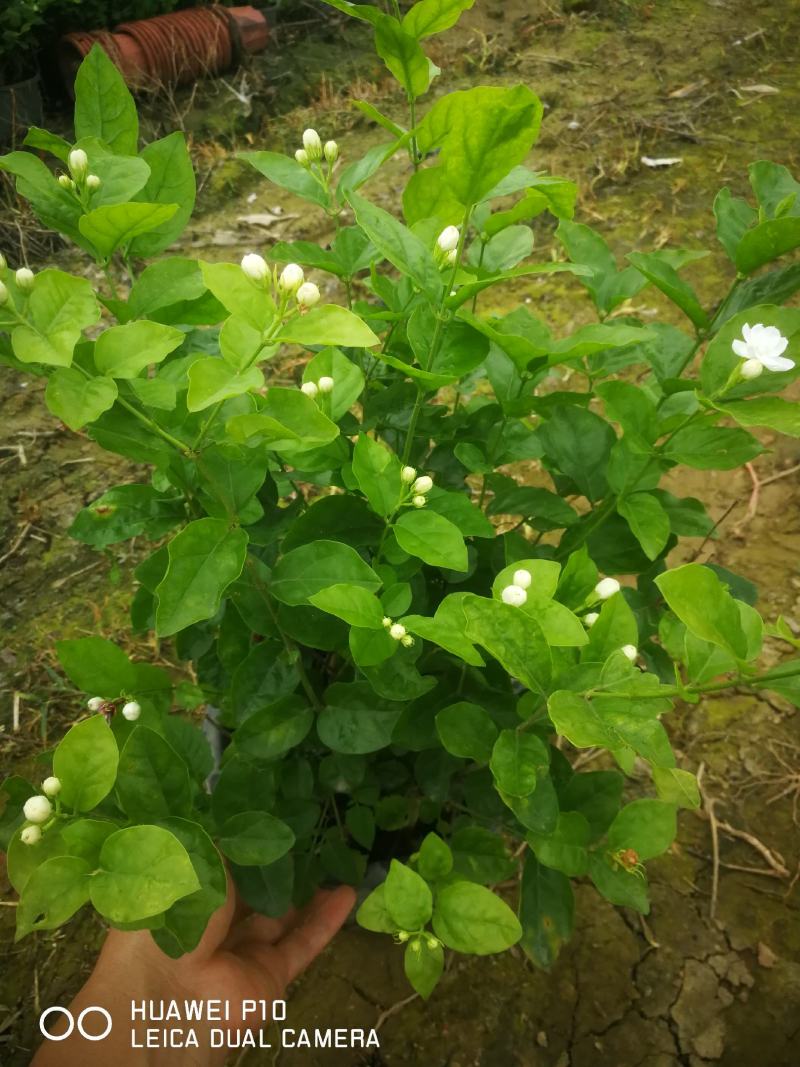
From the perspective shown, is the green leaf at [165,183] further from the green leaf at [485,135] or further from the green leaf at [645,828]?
the green leaf at [645,828]

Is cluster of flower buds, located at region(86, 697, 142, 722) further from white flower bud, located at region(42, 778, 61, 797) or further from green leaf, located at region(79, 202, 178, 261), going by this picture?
green leaf, located at region(79, 202, 178, 261)

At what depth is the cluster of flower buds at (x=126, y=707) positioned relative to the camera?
810mm

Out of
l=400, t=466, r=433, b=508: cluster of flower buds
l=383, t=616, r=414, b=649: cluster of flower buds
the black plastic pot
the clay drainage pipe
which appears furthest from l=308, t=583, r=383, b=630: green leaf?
the clay drainage pipe

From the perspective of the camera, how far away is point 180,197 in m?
0.79

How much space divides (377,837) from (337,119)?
2928mm

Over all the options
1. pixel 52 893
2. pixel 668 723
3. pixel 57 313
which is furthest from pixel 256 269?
pixel 668 723

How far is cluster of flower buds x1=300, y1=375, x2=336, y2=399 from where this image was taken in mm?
766

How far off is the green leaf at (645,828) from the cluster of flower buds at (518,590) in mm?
399

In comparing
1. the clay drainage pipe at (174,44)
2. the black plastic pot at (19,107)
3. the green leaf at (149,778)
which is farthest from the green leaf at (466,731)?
the clay drainage pipe at (174,44)

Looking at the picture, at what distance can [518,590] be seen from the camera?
26.8 inches

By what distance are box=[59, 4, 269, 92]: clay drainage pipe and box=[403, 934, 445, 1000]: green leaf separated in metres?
3.39

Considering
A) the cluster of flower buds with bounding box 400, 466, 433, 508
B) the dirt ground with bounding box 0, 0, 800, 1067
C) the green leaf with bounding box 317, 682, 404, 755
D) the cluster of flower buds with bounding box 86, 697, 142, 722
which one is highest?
the cluster of flower buds with bounding box 400, 466, 433, 508

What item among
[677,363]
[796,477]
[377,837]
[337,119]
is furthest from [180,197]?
[337,119]

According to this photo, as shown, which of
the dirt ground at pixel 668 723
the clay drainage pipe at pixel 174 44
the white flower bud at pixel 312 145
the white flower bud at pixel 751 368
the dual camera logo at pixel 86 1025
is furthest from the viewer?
the clay drainage pipe at pixel 174 44
